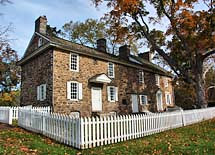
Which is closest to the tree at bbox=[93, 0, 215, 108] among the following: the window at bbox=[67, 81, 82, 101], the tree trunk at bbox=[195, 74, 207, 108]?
the tree trunk at bbox=[195, 74, 207, 108]

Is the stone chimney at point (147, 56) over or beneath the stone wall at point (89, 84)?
over

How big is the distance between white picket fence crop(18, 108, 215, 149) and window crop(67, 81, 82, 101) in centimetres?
514

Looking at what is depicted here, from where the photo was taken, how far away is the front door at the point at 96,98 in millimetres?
17780

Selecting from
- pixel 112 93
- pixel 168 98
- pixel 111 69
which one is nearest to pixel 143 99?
pixel 112 93

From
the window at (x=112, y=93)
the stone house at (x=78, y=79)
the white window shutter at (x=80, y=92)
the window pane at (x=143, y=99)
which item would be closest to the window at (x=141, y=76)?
the stone house at (x=78, y=79)

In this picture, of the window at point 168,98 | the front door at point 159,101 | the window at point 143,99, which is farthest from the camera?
the window at point 168,98

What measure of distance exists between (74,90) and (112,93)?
4.76 m

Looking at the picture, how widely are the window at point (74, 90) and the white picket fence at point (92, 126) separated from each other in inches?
202

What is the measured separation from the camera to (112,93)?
790 inches

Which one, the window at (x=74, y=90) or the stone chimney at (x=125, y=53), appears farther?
the stone chimney at (x=125, y=53)

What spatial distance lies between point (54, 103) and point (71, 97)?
69.3 inches

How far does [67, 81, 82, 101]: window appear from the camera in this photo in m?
16.1

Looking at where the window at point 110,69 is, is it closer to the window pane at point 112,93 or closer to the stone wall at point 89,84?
the stone wall at point 89,84

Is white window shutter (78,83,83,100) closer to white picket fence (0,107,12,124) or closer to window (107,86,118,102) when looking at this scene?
window (107,86,118,102)
